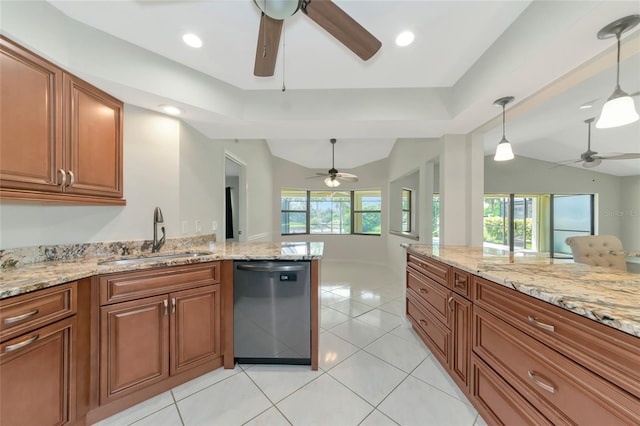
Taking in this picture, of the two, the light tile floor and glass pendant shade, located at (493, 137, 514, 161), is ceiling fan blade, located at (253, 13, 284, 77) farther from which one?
the light tile floor

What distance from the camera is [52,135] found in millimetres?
1381

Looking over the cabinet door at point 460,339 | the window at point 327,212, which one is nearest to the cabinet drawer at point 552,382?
the cabinet door at point 460,339

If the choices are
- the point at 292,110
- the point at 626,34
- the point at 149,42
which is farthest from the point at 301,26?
the point at 626,34

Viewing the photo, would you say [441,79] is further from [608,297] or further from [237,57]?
[608,297]

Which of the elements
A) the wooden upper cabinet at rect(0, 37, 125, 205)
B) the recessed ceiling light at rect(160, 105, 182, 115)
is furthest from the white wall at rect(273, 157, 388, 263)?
the wooden upper cabinet at rect(0, 37, 125, 205)

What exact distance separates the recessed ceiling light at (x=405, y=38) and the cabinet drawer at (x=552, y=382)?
1.86 meters

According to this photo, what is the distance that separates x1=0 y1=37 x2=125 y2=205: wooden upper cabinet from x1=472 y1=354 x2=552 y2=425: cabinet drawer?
2.78 m

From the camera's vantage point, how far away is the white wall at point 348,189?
18.8 ft

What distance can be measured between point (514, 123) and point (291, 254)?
3.76m

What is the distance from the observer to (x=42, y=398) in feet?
3.57

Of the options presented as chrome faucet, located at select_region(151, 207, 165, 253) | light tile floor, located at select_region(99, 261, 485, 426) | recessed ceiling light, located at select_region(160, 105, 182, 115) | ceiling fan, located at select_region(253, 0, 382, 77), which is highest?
ceiling fan, located at select_region(253, 0, 382, 77)

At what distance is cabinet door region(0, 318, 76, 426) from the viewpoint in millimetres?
977

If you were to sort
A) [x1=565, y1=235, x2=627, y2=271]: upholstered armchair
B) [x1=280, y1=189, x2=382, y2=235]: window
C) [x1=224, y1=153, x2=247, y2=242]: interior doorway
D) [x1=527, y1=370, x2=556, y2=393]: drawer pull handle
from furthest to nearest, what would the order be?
[x1=280, y1=189, x2=382, y2=235]: window, [x1=224, y1=153, x2=247, y2=242]: interior doorway, [x1=565, y1=235, x2=627, y2=271]: upholstered armchair, [x1=527, y1=370, x2=556, y2=393]: drawer pull handle

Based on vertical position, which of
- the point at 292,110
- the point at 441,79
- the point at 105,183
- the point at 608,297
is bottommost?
the point at 608,297
